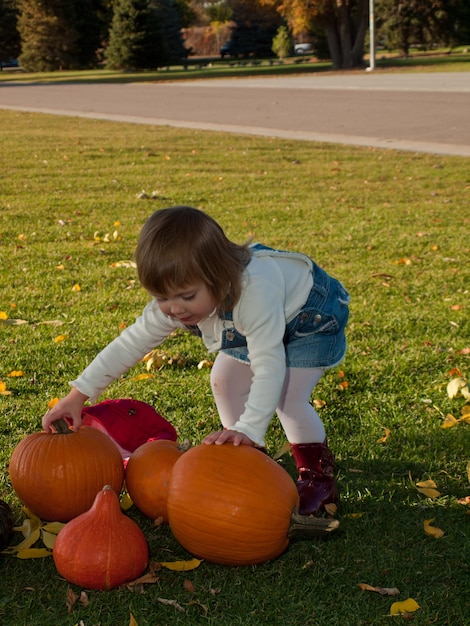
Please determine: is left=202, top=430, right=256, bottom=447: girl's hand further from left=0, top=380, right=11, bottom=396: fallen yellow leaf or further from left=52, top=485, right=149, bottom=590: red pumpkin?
left=0, top=380, right=11, bottom=396: fallen yellow leaf

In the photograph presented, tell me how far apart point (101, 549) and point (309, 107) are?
18.0 metres

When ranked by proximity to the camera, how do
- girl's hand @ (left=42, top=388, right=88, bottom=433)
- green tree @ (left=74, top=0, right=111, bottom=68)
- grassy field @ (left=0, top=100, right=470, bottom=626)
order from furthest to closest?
green tree @ (left=74, top=0, right=111, bottom=68)
girl's hand @ (left=42, top=388, right=88, bottom=433)
grassy field @ (left=0, top=100, right=470, bottom=626)

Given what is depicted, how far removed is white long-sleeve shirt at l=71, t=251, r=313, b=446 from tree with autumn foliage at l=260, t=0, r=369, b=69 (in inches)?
1654

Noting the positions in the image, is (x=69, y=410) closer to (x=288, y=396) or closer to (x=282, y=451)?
(x=288, y=396)

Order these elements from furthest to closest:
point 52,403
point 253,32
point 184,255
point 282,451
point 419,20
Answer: point 253,32 → point 419,20 → point 52,403 → point 282,451 → point 184,255

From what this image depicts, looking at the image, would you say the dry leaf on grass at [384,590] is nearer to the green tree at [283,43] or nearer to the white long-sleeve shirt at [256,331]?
the white long-sleeve shirt at [256,331]

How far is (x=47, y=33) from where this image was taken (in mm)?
52625

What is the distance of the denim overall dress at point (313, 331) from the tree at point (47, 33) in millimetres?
53721

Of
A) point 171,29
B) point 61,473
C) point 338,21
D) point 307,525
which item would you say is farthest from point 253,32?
point 307,525

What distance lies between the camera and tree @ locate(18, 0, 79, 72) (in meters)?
52.7

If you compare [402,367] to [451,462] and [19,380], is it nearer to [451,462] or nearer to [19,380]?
[451,462]

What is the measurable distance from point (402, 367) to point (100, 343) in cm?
165

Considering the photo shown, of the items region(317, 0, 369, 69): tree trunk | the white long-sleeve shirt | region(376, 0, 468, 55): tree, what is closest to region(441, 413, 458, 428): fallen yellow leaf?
the white long-sleeve shirt

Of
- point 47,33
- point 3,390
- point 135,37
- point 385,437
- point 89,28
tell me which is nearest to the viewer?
point 385,437
